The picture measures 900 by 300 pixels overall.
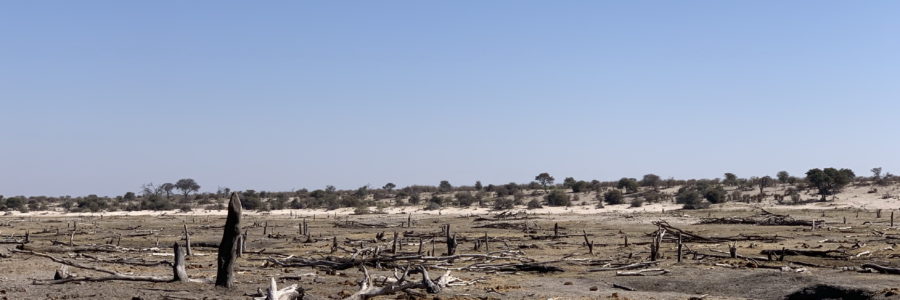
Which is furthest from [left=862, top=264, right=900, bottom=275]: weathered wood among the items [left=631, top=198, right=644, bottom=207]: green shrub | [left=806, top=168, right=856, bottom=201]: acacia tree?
[left=806, top=168, right=856, bottom=201]: acacia tree

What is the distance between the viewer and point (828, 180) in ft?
218

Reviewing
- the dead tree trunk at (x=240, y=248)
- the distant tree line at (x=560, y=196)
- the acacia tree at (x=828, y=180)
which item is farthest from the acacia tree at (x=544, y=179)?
the dead tree trunk at (x=240, y=248)

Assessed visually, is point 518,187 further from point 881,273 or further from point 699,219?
point 881,273

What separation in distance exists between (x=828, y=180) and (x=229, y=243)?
58.7 m

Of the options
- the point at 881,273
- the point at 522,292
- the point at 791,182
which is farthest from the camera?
the point at 791,182

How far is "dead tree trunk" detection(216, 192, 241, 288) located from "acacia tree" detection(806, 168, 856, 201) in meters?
57.3

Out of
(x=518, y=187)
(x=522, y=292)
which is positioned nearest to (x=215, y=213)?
(x=518, y=187)

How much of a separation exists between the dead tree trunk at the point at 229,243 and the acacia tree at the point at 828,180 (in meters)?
57.3

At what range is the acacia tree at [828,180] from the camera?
66.4m

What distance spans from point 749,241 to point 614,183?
5883 centimetres

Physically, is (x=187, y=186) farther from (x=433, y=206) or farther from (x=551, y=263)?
(x=551, y=263)

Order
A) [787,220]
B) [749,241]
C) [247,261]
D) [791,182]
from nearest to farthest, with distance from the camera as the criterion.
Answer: [247,261] → [749,241] → [787,220] → [791,182]

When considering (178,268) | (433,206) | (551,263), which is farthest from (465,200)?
(178,268)

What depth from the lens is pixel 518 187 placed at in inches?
3706
